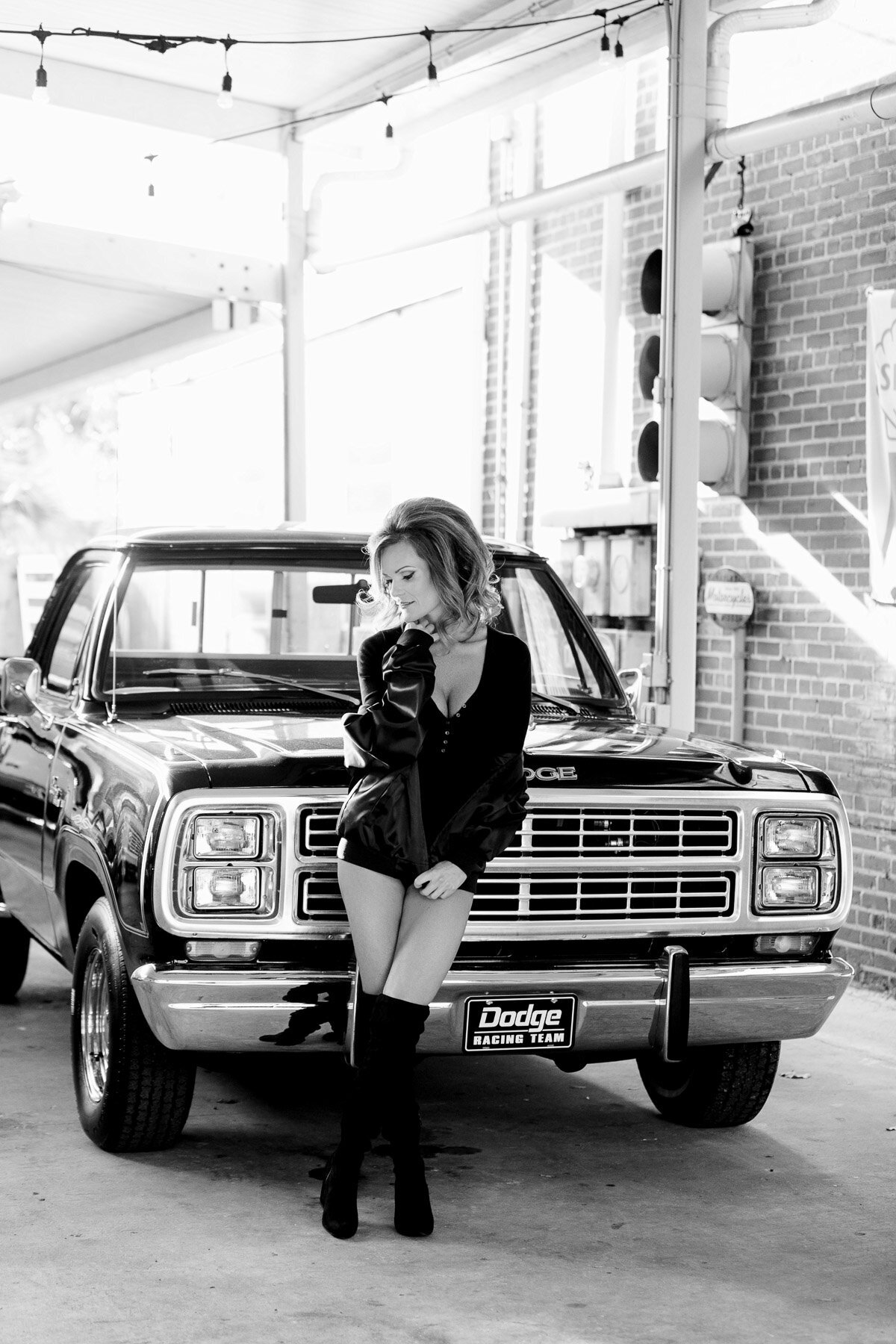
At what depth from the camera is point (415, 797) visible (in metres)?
4.08

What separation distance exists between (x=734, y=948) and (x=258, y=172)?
10.1 meters

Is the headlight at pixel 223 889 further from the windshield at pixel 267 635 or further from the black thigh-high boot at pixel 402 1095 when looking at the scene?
the windshield at pixel 267 635

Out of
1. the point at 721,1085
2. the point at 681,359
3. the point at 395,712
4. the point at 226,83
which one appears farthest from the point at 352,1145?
the point at 226,83

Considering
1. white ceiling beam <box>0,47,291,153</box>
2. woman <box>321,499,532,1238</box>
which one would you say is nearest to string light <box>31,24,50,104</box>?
white ceiling beam <box>0,47,291,153</box>

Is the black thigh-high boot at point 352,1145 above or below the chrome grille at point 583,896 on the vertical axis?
below

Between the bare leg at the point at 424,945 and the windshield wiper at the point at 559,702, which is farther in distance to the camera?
the windshield wiper at the point at 559,702

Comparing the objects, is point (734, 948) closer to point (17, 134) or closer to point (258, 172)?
point (17, 134)

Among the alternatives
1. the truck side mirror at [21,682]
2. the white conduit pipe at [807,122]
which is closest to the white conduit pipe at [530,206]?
the white conduit pipe at [807,122]

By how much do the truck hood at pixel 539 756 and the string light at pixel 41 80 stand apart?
15.0 ft

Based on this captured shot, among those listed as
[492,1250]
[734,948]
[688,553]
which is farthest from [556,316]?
[492,1250]

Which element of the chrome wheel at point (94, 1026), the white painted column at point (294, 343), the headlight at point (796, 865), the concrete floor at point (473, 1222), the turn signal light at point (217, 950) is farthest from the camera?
the white painted column at point (294, 343)

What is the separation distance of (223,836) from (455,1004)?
0.72 metres

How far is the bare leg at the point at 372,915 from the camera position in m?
4.09

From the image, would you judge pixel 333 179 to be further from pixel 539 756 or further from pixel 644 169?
pixel 539 756
